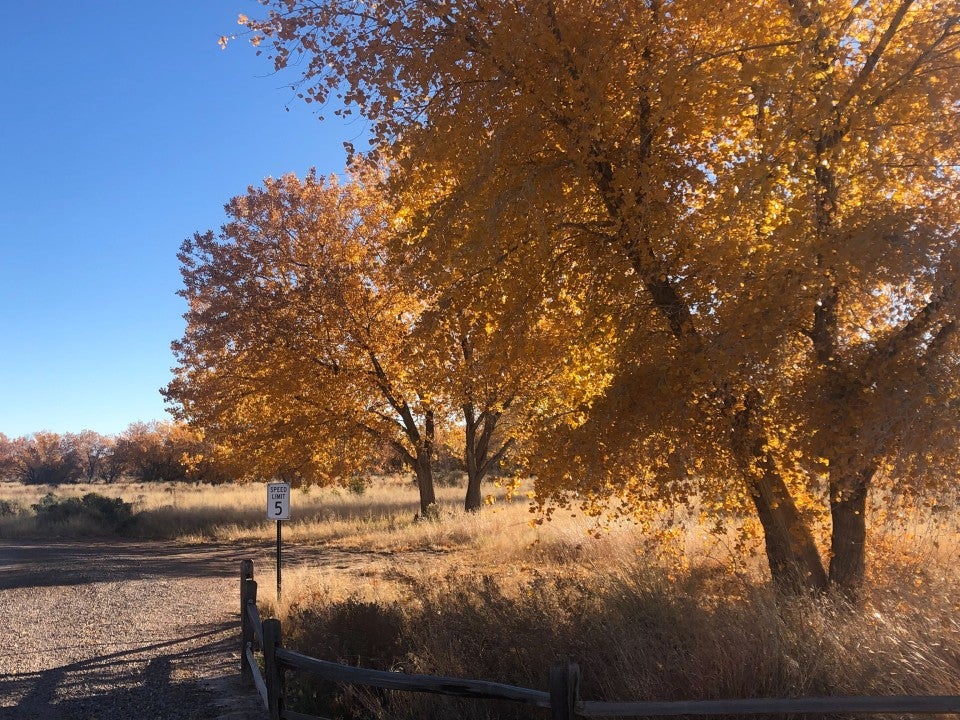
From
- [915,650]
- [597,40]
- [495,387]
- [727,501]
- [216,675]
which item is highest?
[597,40]

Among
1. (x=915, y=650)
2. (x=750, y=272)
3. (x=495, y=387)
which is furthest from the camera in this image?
(x=495, y=387)

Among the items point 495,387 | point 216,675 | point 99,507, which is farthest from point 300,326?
point 99,507

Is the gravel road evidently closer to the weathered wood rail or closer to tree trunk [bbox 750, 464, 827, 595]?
the weathered wood rail

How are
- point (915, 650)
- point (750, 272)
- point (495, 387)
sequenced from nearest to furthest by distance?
point (915, 650) → point (750, 272) → point (495, 387)

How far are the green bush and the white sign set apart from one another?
701 inches

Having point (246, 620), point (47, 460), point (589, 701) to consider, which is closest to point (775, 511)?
point (589, 701)

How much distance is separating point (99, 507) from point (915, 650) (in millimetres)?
31325

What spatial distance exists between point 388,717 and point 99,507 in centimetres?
2841

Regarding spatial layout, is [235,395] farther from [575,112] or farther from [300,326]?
[575,112]

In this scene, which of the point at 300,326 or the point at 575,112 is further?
the point at 300,326

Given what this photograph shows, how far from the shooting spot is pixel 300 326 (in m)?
19.4

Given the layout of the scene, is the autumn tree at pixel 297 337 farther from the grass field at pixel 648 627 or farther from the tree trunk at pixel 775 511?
the tree trunk at pixel 775 511

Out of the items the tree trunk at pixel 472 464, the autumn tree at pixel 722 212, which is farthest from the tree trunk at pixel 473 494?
the autumn tree at pixel 722 212

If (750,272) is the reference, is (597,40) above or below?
above
